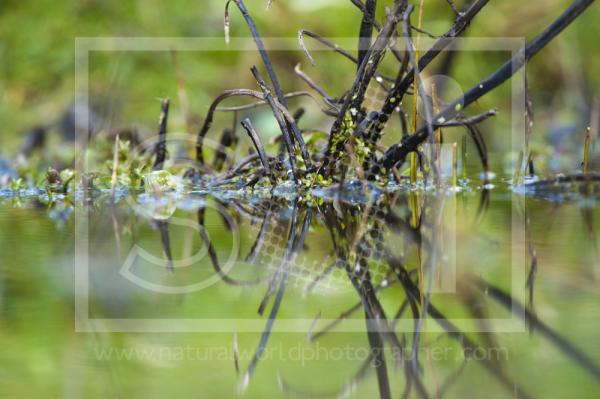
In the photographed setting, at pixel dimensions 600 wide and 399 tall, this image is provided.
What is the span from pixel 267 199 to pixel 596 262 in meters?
0.86

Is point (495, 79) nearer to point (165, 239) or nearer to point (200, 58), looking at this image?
point (165, 239)

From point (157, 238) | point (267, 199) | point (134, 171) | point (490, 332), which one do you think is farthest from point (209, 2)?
point (490, 332)

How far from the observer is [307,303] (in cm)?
101

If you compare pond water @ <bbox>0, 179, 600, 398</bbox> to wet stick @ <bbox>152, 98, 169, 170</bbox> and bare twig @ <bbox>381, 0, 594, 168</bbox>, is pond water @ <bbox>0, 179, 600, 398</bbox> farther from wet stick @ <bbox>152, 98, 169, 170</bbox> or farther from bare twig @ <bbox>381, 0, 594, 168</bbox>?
wet stick @ <bbox>152, 98, 169, 170</bbox>

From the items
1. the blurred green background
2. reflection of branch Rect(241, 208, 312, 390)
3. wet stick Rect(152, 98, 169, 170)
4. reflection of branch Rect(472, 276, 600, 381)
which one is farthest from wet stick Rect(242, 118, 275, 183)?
the blurred green background

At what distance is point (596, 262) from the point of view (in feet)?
3.82

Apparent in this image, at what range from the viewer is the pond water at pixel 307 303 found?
29.9 inches

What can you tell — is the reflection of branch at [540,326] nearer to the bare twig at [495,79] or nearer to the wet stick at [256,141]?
the bare twig at [495,79]

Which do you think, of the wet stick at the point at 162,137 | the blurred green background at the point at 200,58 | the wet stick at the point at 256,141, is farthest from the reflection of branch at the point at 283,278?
the blurred green background at the point at 200,58

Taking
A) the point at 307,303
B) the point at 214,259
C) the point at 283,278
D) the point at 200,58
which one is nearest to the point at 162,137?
the point at 214,259

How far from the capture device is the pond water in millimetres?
760

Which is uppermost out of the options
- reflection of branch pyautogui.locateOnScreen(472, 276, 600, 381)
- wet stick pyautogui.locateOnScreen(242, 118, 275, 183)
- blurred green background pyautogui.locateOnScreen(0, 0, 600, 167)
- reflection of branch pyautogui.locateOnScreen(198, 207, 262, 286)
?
blurred green background pyautogui.locateOnScreen(0, 0, 600, 167)

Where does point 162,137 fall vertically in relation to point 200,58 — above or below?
below

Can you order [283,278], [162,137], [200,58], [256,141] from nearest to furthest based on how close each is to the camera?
[283,278]
[256,141]
[162,137]
[200,58]
